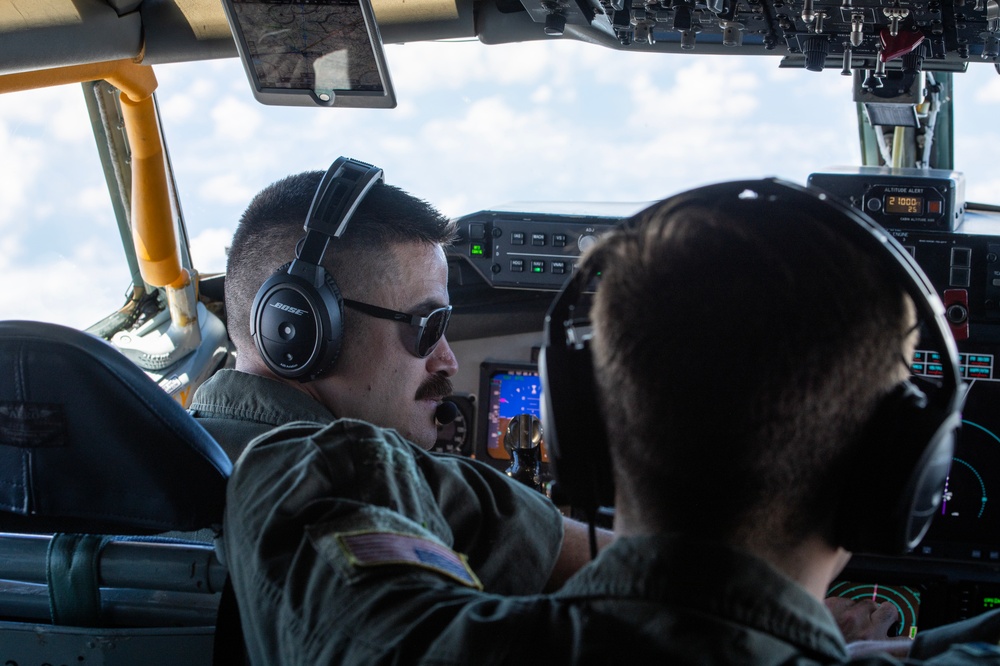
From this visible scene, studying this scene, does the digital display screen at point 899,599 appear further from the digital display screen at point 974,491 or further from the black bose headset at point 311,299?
the black bose headset at point 311,299

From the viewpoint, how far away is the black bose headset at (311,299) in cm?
142

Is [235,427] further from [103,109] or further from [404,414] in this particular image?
[103,109]

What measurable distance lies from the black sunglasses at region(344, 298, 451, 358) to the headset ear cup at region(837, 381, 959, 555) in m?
0.91

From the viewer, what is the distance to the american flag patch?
31.1 inches

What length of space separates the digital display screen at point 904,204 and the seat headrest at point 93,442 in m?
1.78

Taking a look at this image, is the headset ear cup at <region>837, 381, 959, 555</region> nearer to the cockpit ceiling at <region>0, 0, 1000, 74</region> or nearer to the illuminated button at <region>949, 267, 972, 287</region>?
the cockpit ceiling at <region>0, 0, 1000, 74</region>

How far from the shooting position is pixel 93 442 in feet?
3.45

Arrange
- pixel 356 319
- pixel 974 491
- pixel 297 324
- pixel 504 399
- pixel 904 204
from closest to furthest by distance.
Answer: pixel 297 324, pixel 356 319, pixel 974 491, pixel 904 204, pixel 504 399

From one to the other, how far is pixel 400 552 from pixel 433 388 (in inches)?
33.5

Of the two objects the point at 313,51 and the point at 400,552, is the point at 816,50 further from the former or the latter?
the point at 400,552

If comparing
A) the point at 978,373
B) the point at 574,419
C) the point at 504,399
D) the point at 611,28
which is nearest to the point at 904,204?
the point at 978,373

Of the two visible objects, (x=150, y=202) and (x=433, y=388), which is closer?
(x=433, y=388)

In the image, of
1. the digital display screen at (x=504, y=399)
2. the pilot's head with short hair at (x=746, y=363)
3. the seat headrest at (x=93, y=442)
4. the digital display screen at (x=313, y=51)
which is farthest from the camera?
the digital display screen at (x=504, y=399)

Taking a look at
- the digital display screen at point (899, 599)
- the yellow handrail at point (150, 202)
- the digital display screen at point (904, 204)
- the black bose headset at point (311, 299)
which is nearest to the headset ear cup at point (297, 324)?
the black bose headset at point (311, 299)
